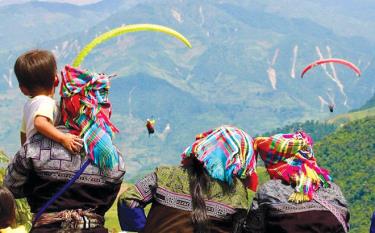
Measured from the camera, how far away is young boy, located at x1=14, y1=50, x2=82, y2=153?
5902mm

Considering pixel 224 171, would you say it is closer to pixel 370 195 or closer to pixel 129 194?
pixel 129 194

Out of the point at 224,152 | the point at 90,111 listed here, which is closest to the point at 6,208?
the point at 90,111

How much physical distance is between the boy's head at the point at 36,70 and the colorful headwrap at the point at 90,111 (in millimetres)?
142

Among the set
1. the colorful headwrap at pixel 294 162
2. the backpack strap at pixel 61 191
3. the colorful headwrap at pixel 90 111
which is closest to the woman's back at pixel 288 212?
the colorful headwrap at pixel 294 162

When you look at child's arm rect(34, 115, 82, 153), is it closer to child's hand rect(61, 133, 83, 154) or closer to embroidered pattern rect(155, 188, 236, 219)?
child's hand rect(61, 133, 83, 154)

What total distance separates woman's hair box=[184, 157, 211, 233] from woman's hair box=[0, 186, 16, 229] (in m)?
1.50

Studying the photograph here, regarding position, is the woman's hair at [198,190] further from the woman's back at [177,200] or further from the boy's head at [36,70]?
the boy's head at [36,70]

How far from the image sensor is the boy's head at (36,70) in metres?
5.91

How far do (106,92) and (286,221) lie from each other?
1934 mm

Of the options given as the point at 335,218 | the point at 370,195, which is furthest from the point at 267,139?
the point at 370,195

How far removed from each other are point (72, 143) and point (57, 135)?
5.5 inches

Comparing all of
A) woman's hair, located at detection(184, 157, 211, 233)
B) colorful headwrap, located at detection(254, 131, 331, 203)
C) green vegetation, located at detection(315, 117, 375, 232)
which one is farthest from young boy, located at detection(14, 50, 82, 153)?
green vegetation, located at detection(315, 117, 375, 232)

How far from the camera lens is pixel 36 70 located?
235 inches

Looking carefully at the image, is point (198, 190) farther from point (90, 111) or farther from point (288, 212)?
point (90, 111)
